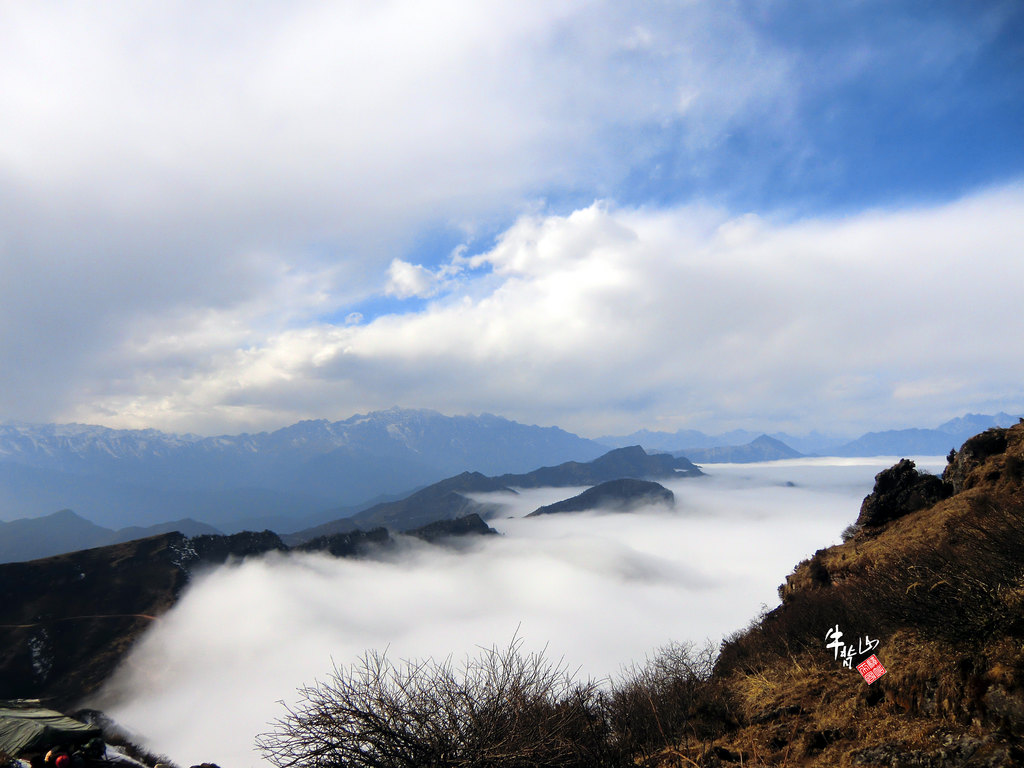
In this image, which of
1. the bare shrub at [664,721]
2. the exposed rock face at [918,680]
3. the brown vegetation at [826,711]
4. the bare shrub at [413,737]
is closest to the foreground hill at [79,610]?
the bare shrub at [413,737]

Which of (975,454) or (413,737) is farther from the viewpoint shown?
(975,454)

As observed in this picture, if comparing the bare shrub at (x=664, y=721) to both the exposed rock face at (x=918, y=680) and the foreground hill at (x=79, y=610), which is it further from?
the foreground hill at (x=79, y=610)

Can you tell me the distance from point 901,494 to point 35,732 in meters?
58.8

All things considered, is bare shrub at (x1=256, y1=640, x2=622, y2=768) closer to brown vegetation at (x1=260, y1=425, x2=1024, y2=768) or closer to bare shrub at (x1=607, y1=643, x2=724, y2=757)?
brown vegetation at (x1=260, y1=425, x2=1024, y2=768)

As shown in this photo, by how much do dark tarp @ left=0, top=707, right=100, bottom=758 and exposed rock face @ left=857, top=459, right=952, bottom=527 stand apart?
55.8 m

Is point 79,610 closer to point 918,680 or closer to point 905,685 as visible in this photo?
point 905,685

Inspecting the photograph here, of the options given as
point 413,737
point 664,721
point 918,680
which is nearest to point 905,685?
point 918,680

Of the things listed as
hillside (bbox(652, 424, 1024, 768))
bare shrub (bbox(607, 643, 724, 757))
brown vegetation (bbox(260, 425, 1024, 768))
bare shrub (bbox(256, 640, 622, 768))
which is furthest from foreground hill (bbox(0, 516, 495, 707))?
hillside (bbox(652, 424, 1024, 768))

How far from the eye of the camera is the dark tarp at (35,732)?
26.2 meters

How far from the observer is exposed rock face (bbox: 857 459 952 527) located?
33312 mm

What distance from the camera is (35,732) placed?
87.7ft

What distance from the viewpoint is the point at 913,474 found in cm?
Result: 3578

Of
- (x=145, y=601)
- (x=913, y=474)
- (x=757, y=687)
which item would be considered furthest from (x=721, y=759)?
(x=145, y=601)

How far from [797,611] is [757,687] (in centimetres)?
1078
